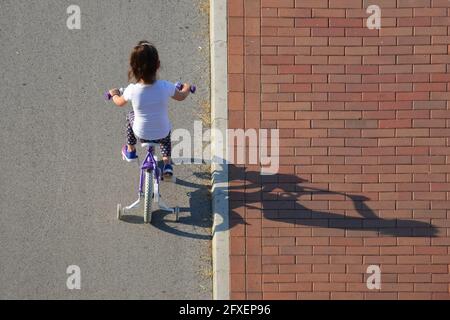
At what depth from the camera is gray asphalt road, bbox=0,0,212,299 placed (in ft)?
23.8

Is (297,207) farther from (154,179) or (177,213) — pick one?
(154,179)

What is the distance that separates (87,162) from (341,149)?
2201 mm

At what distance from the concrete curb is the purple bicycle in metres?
0.38

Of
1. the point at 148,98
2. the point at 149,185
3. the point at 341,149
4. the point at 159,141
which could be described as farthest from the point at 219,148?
the point at 341,149

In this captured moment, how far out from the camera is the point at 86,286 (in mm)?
7176

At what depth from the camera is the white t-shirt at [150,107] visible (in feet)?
22.7

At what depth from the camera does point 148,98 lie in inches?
273

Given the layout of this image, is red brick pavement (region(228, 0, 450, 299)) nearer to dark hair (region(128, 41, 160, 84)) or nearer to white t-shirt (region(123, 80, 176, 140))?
white t-shirt (region(123, 80, 176, 140))

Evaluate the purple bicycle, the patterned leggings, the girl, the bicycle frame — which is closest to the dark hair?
the girl

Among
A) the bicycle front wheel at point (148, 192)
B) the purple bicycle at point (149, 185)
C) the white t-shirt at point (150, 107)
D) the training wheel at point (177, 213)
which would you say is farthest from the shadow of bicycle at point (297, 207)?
the white t-shirt at point (150, 107)

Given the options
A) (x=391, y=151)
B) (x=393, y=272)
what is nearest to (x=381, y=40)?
(x=391, y=151)

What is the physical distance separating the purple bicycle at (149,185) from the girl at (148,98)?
0.07 meters

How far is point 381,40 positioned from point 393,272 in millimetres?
2055

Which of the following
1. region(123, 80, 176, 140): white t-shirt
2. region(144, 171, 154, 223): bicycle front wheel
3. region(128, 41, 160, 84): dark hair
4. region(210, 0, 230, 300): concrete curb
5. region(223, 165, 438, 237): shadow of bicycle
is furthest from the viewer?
region(223, 165, 438, 237): shadow of bicycle
